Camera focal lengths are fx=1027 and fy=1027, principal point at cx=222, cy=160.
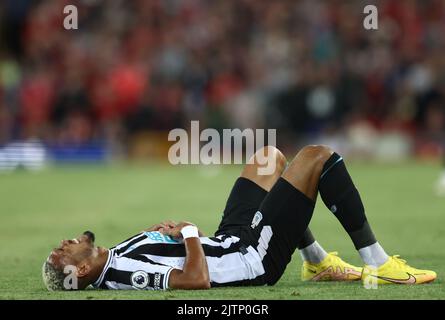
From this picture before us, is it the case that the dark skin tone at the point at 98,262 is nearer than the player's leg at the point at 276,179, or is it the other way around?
the dark skin tone at the point at 98,262

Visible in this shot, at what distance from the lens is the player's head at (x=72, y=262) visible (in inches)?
275

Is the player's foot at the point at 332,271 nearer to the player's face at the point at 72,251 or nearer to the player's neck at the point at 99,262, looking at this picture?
the player's neck at the point at 99,262

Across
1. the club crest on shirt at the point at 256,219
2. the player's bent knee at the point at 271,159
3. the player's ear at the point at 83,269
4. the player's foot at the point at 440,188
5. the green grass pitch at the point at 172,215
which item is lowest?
the green grass pitch at the point at 172,215

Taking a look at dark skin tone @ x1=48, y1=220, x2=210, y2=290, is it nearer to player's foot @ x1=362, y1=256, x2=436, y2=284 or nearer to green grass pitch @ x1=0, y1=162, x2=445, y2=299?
green grass pitch @ x1=0, y1=162, x2=445, y2=299

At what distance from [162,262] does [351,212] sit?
136cm

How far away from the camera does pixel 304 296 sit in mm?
6891

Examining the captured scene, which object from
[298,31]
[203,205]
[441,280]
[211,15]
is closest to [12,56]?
[211,15]

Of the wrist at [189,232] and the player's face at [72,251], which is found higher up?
the wrist at [189,232]

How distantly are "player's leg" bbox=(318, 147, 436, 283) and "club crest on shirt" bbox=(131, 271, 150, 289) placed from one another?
131 centimetres

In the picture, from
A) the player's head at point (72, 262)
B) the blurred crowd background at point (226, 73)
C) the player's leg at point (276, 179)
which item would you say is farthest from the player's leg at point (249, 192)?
the blurred crowd background at point (226, 73)

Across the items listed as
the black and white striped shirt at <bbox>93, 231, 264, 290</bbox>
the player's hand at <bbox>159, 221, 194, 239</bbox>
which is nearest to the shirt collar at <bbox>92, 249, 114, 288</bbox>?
the black and white striped shirt at <bbox>93, 231, 264, 290</bbox>

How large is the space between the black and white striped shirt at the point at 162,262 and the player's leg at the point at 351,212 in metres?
0.66

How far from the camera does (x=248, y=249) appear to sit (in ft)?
23.7

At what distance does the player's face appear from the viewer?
22.9 ft
